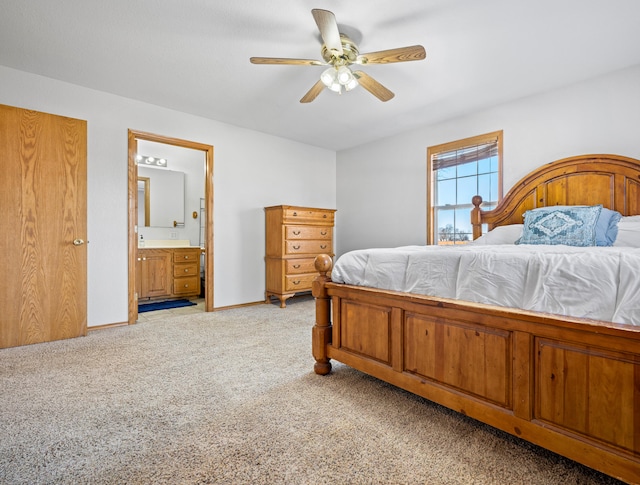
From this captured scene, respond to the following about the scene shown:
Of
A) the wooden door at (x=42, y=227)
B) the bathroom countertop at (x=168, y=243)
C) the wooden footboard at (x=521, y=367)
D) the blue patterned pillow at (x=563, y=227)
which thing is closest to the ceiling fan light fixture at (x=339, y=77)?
the wooden footboard at (x=521, y=367)

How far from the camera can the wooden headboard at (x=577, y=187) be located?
279 centimetres

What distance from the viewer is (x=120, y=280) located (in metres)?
3.49

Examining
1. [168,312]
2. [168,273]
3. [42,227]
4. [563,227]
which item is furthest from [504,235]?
[168,273]

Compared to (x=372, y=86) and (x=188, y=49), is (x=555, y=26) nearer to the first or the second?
(x=372, y=86)

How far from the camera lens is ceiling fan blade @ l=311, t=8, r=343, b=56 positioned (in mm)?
1873

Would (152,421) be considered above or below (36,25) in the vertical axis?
below

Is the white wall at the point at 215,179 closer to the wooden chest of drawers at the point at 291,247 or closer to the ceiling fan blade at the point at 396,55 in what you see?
the wooden chest of drawers at the point at 291,247

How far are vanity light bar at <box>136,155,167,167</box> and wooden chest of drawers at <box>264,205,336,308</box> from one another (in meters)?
2.29

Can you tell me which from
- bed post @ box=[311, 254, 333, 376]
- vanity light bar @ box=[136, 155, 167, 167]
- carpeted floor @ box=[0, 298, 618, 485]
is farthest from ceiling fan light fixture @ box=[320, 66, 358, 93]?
vanity light bar @ box=[136, 155, 167, 167]

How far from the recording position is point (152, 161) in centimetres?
545

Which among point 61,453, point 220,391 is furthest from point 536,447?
point 61,453

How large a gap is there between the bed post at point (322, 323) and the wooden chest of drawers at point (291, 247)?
7.14 ft

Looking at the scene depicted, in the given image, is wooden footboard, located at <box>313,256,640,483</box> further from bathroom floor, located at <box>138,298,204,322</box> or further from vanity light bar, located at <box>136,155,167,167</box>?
vanity light bar, located at <box>136,155,167,167</box>

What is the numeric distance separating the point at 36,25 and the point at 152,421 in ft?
9.18
